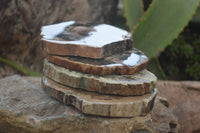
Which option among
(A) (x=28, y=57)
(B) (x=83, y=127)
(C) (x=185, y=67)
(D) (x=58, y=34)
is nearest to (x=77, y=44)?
(D) (x=58, y=34)

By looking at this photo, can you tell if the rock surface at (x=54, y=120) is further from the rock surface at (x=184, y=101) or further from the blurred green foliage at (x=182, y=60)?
the blurred green foliage at (x=182, y=60)

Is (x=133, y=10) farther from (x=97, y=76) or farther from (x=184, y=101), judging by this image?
(x=97, y=76)

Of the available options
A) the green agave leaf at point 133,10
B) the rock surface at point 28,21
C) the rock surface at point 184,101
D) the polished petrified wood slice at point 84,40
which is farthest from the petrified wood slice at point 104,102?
the green agave leaf at point 133,10

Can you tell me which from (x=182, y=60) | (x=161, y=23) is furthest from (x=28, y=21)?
(x=182, y=60)

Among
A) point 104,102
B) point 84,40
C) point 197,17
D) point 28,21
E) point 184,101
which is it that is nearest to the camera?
point 104,102

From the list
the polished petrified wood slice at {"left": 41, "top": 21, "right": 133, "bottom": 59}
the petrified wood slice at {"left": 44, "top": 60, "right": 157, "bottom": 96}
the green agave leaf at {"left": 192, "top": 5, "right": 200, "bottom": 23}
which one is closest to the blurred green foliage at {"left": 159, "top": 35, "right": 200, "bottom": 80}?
the green agave leaf at {"left": 192, "top": 5, "right": 200, "bottom": 23}

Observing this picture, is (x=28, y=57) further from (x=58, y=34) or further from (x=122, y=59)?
(x=122, y=59)
